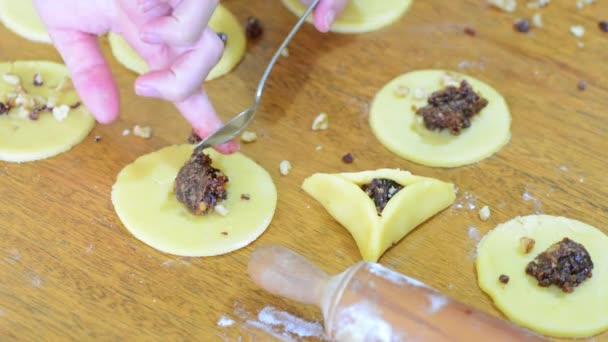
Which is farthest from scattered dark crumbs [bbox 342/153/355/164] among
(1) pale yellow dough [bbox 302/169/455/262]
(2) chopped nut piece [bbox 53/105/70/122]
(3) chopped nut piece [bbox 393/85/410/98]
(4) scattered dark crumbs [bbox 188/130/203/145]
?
(2) chopped nut piece [bbox 53/105/70/122]

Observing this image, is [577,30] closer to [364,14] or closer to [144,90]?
[364,14]

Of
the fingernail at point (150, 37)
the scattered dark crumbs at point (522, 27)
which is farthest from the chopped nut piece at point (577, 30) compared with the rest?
the fingernail at point (150, 37)

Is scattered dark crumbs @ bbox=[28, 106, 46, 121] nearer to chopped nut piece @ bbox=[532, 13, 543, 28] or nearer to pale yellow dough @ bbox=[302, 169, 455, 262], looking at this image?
pale yellow dough @ bbox=[302, 169, 455, 262]

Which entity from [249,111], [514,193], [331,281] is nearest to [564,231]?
[514,193]

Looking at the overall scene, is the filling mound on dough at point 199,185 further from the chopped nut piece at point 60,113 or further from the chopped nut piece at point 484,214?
the chopped nut piece at point 484,214

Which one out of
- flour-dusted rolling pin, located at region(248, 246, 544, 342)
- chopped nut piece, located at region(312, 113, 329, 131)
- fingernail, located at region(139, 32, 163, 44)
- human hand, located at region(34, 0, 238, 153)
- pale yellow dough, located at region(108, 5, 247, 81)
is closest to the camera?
flour-dusted rolling pin, located at region(248, 246, 544, 342)

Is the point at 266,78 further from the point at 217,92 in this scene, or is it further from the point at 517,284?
the point at 517,284
